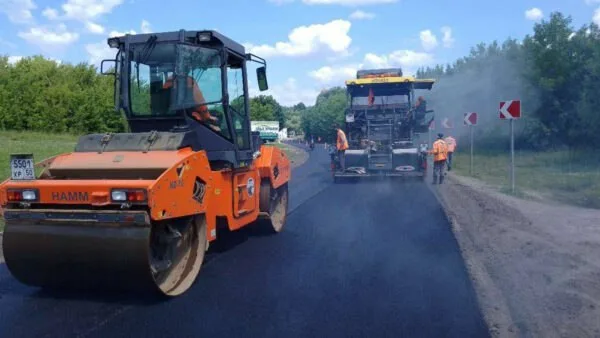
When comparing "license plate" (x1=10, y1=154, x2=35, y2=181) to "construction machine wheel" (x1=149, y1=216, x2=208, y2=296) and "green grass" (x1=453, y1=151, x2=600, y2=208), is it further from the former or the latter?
"green grass" (x1=453, y1=151, x2=600, y2=208)

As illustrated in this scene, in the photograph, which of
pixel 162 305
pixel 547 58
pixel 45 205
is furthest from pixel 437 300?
pixel 547 58

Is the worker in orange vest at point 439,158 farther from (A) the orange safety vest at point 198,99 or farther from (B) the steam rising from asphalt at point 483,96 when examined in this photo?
(B) the steam rising from asphalt at point 483,96

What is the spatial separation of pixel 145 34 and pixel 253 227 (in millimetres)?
3557

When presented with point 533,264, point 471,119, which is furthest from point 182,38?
point 471,119

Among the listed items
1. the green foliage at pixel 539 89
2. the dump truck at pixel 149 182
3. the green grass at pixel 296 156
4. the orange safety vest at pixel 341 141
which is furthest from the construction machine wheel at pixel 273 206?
the green foliage at pixel 539 89

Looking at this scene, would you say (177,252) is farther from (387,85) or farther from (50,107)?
(50,107)

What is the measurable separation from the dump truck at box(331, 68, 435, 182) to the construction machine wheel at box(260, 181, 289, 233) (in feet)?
28.3

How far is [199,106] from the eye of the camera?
23.4ft

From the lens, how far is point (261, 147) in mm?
9367

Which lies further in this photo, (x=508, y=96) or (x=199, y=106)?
(x=508, y=96)

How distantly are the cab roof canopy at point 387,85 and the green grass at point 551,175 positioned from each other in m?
3.74

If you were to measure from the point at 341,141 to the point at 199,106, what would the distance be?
12162 mm

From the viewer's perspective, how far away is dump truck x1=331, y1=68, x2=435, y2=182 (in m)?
18.5

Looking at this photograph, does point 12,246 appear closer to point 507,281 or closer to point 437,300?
point 437,300
